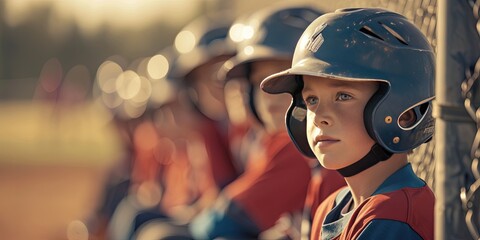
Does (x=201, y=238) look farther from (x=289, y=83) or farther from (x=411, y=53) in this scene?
(x=411, y=53)

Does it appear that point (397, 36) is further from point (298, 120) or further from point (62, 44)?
point (62, 44)

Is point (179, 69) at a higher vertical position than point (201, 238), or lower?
higher

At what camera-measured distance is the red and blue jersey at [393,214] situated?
2877 millimetres

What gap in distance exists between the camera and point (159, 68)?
9492 millimetres

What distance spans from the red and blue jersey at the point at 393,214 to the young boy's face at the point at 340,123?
14cm

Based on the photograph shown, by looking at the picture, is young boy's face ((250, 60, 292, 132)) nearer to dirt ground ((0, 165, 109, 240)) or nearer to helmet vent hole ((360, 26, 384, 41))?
helmet vent hole ((360, 26, 384, 41))

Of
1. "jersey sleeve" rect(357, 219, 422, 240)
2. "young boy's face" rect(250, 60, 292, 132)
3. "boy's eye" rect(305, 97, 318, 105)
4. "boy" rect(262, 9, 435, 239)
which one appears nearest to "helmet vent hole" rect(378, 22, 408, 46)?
"boy" rect(262, 9, 435, 239)

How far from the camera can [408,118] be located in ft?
10.6

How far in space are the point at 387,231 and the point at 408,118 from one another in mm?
486

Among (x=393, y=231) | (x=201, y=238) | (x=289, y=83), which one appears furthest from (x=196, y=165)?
(x=393, y=231)

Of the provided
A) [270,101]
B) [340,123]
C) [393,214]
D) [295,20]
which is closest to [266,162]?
[270,101]

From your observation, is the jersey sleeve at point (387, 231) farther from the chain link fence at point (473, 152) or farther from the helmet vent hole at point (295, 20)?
the helmet vent hole at point (295, 20)

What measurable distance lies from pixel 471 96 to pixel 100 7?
168ft

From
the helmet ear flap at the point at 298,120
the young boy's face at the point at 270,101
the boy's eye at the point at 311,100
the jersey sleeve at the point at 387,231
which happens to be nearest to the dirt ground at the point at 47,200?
the young boy's face at the point at 270,101
